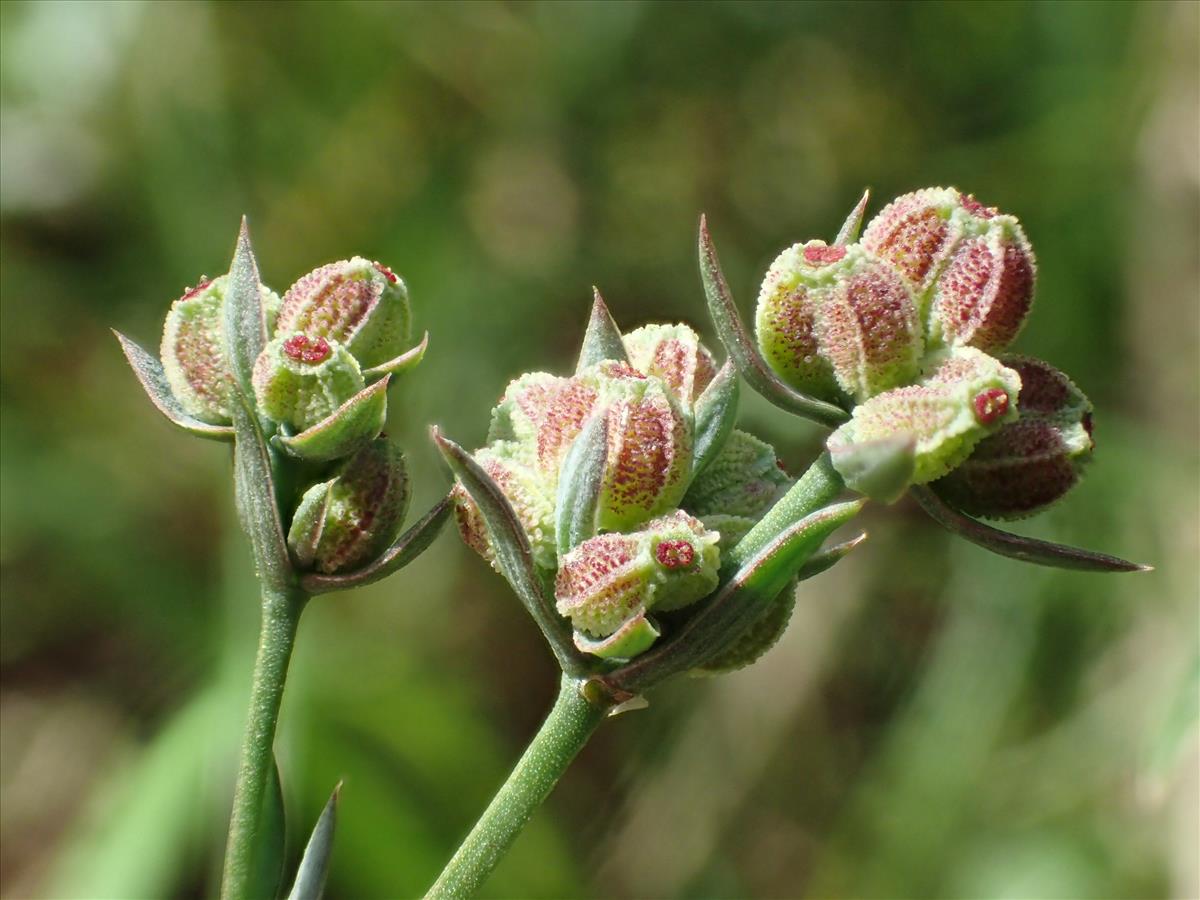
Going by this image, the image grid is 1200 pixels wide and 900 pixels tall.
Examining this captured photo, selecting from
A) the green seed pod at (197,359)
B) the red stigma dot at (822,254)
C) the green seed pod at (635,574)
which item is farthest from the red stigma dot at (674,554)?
the green seed pod at (197,359)

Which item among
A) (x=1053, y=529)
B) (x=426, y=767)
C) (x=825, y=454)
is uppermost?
(x=825, y=454)

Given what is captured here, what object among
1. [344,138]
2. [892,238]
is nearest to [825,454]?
[892,238]

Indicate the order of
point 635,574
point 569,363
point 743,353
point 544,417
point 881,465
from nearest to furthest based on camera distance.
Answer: point 881,465, point 635,574, point 743,353, point 544,417, point 569,363

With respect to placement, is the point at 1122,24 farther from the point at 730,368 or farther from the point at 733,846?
the point at 730,368

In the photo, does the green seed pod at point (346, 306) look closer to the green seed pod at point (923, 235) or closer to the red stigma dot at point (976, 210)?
the green seed pod at point (923, 235)

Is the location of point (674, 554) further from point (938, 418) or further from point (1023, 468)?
point (1023, 468)

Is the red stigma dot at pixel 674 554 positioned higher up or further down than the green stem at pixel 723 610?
higher up

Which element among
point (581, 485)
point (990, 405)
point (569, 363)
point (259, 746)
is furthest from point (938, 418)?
point (569, 363)
